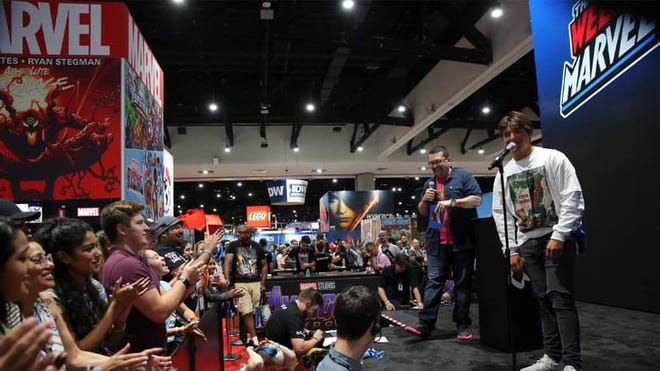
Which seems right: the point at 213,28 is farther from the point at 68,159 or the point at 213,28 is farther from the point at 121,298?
the point at 121,298

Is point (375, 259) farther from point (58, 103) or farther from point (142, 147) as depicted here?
point (58, 103)

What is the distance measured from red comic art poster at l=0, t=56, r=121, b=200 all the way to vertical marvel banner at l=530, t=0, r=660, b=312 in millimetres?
4454

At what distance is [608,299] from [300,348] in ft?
9.82

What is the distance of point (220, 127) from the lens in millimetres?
14086

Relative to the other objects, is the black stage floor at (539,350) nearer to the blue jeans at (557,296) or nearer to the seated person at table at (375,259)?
the blue jeans at (557,296)

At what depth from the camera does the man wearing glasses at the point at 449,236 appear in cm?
362

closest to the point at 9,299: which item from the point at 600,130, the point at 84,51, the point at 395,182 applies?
the point at 84,51

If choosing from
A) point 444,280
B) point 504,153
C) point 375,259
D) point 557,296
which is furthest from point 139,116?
point 375,259

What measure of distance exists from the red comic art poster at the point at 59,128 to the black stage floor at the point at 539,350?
2849 mm

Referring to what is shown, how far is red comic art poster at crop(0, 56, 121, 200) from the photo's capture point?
13.4 ft

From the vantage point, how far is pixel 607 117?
4328 mm

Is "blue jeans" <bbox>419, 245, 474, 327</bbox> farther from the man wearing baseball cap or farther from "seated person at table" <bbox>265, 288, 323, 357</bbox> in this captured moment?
the man wearing baseball cap

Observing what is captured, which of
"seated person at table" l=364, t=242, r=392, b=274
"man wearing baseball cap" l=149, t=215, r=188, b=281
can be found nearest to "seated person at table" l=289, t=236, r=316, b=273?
"seated person at table" l=364, t=242, r=392, b=274

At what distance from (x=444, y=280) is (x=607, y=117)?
228 cm
